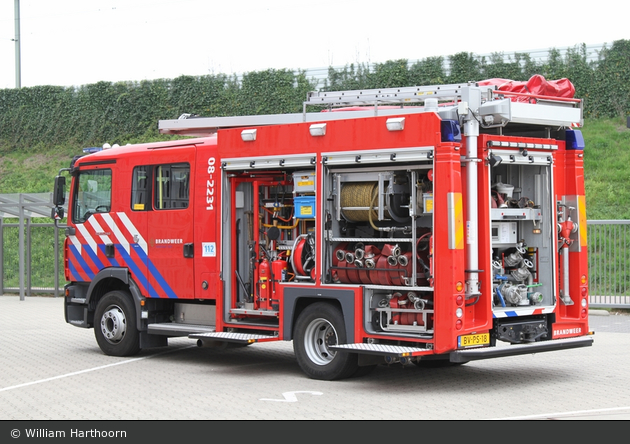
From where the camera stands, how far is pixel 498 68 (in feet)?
89.6

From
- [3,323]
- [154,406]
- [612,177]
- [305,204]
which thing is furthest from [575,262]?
[612,177]

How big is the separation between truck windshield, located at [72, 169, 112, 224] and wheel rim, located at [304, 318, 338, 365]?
13.6 feet

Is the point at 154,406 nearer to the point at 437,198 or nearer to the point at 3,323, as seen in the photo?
the point at 437,198

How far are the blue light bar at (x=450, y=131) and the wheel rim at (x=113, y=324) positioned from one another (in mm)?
5688

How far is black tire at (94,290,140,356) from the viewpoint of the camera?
12977 millimetres

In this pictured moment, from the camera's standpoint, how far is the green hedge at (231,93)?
2641 cm

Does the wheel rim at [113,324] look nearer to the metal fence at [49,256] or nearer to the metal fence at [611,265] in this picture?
the metal fence at [49,256]

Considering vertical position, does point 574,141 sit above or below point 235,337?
above

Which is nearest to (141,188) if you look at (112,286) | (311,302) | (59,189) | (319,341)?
(59,189)

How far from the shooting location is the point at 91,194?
13750mm

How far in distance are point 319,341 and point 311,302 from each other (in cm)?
46

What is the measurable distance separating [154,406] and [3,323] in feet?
31.7

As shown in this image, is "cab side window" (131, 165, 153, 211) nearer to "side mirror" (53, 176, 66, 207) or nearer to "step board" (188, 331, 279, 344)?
"side mirror" (53, 176, 66, 207)

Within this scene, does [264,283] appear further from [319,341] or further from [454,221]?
[454,221]
